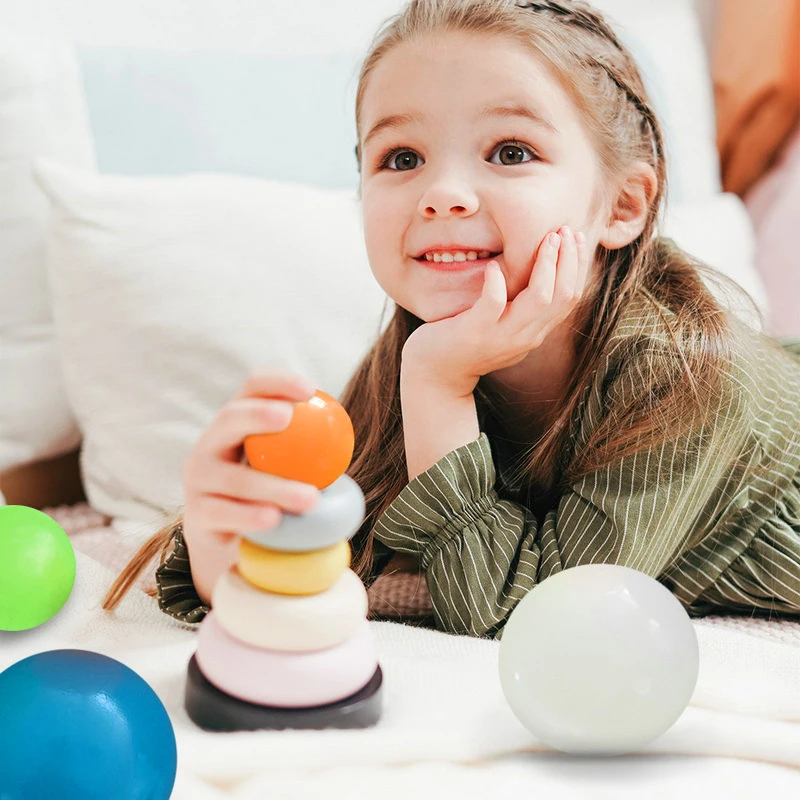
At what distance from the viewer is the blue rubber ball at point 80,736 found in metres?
0.52

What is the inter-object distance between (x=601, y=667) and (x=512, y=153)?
0.54 metres

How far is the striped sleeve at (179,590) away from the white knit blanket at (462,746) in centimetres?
9

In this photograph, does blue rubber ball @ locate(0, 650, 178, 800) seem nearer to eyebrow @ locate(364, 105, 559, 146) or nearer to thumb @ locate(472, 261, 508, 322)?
thumb @ locate(472, 261, 508, 322)

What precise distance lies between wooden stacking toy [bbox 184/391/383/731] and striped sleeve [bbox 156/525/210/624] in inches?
9.2

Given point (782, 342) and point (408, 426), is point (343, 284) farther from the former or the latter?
point (782, 342)

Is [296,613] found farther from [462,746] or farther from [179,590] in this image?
[179,590]

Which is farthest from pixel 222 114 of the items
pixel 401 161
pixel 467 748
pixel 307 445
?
pixel 467 748

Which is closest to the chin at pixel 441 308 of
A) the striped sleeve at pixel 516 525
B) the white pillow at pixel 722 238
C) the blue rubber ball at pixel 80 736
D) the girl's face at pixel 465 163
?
the girl's face at pixel 465 163

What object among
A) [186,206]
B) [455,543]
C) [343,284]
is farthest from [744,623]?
[186,206]

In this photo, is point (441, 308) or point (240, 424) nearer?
point (240, 424)

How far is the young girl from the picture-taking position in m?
0.94

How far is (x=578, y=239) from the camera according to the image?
100 centimetres

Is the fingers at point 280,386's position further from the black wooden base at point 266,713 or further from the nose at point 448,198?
the nose at point 448,198

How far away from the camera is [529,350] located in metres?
1.01
